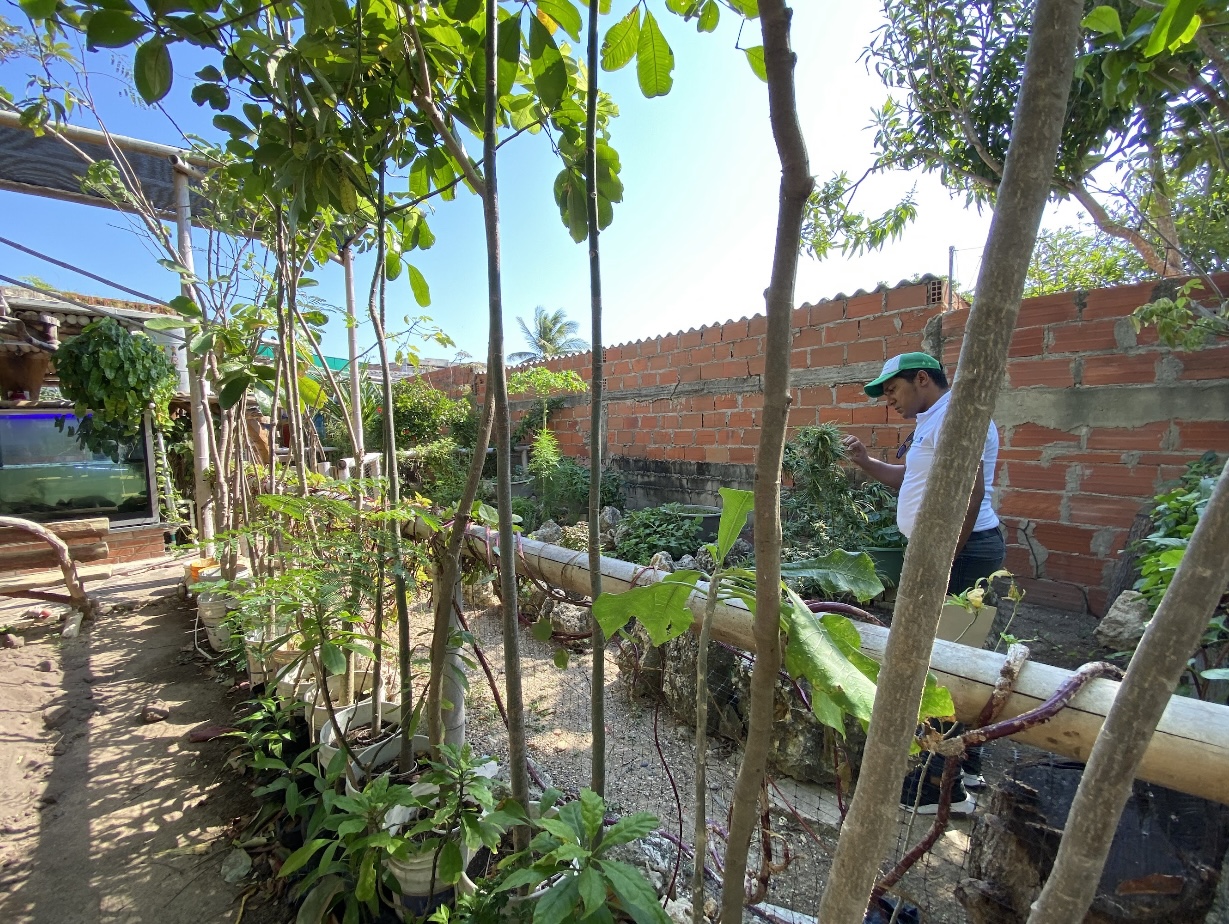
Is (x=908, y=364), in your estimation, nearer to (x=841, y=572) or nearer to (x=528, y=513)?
(x=841, y=572)

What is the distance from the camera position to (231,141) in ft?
3.71

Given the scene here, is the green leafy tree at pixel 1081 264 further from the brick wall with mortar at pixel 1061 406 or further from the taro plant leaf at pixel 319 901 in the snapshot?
the taro plant leaf at pixel 319 901

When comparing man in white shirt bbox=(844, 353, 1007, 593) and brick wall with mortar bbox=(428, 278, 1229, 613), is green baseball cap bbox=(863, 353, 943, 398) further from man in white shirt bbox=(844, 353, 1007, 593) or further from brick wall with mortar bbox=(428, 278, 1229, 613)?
brick wall with mortar bbox=(428, 278, 1229, 613)

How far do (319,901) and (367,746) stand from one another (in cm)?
38

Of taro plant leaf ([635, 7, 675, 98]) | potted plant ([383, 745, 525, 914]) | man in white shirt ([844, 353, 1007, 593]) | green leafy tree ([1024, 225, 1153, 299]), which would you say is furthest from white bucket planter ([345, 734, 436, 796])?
green leafy tree ([1024, 225, 1153, 299])

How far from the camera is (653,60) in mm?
912

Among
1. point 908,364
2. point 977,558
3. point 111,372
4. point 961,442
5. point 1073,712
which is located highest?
point 111,372

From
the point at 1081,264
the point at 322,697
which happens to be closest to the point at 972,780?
the point at 322,697

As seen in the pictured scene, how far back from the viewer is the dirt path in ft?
4.96

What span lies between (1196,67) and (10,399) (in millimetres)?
7436

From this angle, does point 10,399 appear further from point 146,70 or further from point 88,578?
point 146,70

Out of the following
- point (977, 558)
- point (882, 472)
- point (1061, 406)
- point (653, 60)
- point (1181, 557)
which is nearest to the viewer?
point (1181, 557)

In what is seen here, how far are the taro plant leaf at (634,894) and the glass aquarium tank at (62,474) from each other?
640 cm

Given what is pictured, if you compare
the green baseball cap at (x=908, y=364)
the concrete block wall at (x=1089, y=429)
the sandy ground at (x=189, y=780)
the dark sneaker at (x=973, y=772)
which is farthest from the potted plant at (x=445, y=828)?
the concrete block wall at (x=1089, y=429)
